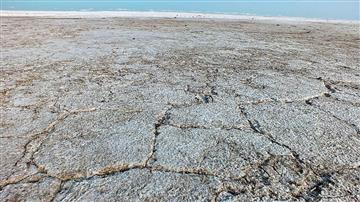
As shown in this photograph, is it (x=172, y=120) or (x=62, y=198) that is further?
(x=172, y=120)

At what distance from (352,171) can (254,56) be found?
2.26 metres

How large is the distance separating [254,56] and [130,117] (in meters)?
2.02

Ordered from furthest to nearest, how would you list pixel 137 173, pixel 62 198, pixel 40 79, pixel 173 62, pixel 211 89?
pixel 173 62, pixel 40 79, pixel 211 89, pixel 137 173, pixel 62 198

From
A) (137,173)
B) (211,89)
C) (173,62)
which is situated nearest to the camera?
(137,173)

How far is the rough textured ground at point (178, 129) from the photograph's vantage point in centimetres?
118

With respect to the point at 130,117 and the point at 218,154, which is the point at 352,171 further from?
the point at 130,117

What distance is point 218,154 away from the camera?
139cm

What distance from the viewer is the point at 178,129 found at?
1630 millimetres

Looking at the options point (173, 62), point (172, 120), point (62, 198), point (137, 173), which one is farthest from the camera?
point (173, 62)

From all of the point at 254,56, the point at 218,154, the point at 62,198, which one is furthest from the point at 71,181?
the point at 254,56

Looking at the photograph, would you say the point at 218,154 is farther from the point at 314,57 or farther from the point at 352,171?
A: the point at 314,57

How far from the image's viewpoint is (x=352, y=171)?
4.20 feet

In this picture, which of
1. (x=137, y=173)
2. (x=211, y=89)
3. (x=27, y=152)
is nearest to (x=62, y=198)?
(x=137, y=173)

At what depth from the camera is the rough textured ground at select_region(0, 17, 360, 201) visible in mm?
1179
